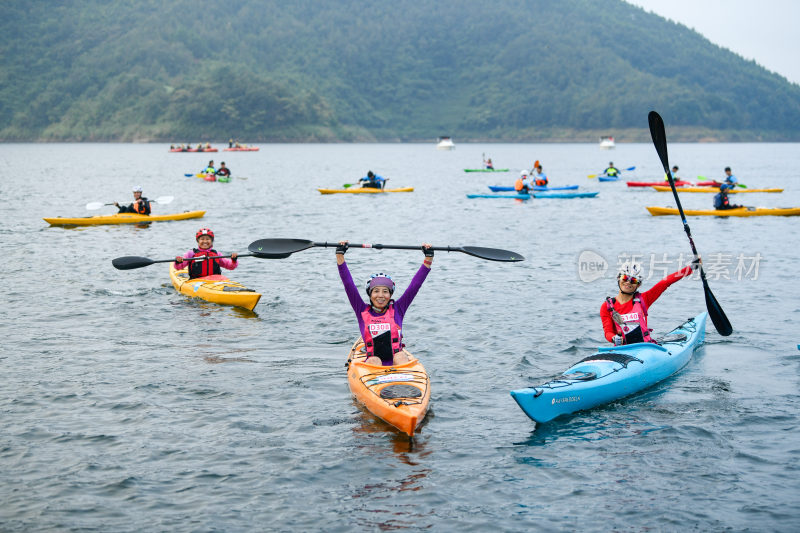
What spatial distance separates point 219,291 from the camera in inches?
708

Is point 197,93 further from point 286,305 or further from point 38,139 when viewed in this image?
point 286,305

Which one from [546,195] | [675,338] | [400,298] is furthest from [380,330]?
[546,195]

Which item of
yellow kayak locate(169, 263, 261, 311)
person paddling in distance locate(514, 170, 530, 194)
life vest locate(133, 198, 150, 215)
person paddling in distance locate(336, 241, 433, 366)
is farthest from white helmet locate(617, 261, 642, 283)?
person paddling in distance locate(514, 170, 530, 194)

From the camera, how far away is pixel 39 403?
11992 mm

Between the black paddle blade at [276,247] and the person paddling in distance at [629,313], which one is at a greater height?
the black paddle blade at [276,247]

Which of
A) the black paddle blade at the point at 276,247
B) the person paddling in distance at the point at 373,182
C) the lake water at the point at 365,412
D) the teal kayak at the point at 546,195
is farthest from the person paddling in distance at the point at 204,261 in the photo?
the person paddling in distance at the point at 373,182

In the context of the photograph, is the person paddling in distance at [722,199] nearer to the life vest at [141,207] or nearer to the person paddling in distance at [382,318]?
the life vest at [141,207]

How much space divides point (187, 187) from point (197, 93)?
13415 cm

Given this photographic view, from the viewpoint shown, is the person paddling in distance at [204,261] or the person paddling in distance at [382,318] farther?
the person paddling in distance at [204,261]

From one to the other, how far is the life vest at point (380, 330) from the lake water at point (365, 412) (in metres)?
0.91

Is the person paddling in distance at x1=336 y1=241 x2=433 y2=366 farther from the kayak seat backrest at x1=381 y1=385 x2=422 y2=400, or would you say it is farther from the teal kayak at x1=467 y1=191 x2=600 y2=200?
the teal kayak at x1=467 y1=191 x2=600 y2=200

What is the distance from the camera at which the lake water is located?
29.1ft

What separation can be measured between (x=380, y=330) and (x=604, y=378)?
3183 mm

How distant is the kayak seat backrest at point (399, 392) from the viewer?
35.5ft
